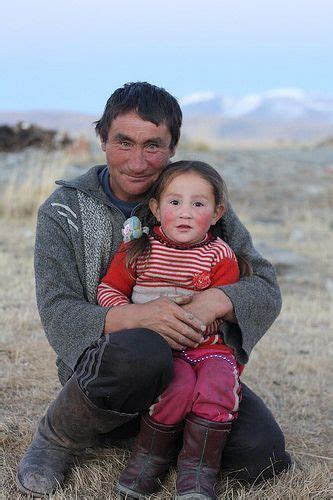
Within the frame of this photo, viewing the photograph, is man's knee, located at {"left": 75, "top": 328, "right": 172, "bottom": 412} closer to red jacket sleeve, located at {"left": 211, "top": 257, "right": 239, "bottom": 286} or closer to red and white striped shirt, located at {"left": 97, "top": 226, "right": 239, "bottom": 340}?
red and white striped shirt, located at {"left": 97, "top": 226, "right": 239, "bottom": 340}

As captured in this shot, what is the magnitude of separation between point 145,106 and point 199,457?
1.37 meters

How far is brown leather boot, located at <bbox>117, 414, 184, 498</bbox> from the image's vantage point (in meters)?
2.72

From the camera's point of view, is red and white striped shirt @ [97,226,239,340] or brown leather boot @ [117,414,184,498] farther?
red and white striped shirt @ [97,226,239,340]

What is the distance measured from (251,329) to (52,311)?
30.2 inches

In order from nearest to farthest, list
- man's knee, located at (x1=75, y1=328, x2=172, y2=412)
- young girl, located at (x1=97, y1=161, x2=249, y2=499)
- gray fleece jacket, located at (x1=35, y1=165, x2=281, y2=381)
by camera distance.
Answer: man's knee, located at (x1=75, y1=328, x2=172, y2=412), young girl, located at (x1=97, y1=161, x2=249, y2=499), gray fleece jacket, located at (x1=35, y1=165, x2=281, y2=381)

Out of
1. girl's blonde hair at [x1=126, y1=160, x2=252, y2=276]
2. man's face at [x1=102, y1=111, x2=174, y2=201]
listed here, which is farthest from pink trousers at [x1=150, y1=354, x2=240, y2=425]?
man's face at [x1=102, y1=111, x2=174, y2=201]

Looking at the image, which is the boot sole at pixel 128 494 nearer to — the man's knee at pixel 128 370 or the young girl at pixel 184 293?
the young girl at pixel 184 293

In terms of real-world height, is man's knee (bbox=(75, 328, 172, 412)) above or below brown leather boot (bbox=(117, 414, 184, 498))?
above

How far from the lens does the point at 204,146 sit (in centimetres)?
1781

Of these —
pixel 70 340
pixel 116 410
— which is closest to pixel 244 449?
pixel 116 410

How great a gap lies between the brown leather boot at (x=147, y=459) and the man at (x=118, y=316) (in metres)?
0.09

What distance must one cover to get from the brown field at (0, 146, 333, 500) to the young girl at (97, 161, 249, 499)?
0.59 ft

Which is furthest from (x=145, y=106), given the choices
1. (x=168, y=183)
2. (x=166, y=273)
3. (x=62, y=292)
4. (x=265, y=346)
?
(x=265, y=346)

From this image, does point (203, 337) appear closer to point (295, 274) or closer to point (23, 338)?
point (23, 338)
